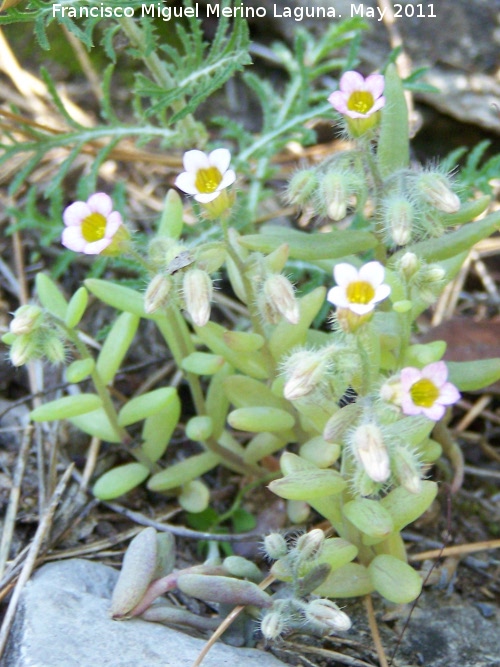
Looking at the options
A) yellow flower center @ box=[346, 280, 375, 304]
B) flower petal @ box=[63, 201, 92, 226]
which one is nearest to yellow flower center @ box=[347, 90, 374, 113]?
yellow flower center @ box=[346, 280, 375, 304]

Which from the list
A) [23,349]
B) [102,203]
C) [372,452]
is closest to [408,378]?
[372,452]

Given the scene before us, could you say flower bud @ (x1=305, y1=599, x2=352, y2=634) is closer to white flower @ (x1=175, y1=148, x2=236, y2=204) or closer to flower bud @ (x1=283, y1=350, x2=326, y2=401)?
flower bud @ (x1=283, y1=350, x2=326, y2=401)

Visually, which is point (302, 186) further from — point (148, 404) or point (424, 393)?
point (148, 404)

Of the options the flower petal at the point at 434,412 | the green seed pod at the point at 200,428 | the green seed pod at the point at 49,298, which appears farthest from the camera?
the green seed pod at the point at 49,298

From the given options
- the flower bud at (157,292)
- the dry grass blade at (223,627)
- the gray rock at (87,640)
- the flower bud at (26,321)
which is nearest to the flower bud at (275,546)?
the dry grass blade at (223,627)

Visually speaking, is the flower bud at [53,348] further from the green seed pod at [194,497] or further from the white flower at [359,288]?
the white flower at [359,288]
